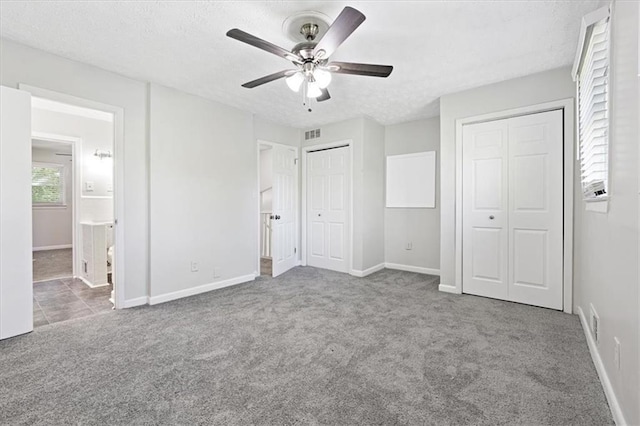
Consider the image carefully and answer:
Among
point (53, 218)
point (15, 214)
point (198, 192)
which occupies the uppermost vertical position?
point (198, 192)

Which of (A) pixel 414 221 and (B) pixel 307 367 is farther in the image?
(A) pixel 414 221

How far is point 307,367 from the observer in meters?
2.01

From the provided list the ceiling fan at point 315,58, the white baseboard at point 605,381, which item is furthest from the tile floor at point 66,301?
the white baseboard at point 605,381

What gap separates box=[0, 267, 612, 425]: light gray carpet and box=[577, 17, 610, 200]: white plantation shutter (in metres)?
1.24

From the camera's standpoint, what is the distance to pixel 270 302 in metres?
3.35

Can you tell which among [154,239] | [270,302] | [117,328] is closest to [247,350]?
[270,302]

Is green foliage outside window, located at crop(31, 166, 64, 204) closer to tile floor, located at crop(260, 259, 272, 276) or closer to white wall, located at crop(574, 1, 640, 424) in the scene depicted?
tile floor, located at crop(260, 259, 272, 276)

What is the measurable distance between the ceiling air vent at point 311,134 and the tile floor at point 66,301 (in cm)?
369

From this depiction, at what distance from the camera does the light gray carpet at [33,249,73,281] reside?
4549 millimetres

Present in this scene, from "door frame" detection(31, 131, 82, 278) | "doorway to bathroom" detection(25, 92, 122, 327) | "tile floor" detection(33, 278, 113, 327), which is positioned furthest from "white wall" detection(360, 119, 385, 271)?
"door frame" detection(31, 131, 82, 278)

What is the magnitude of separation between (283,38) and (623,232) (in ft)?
8.26

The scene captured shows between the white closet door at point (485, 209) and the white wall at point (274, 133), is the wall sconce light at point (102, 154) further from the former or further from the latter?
the white closet door at point (485, 209)

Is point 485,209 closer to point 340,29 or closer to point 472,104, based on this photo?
point 472,104

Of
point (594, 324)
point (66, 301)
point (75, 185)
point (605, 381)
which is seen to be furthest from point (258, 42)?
point (75, 185)
